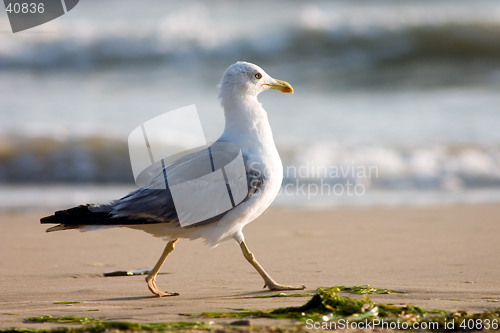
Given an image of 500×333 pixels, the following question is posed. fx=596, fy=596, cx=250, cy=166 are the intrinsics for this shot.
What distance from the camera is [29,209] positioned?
716 cm

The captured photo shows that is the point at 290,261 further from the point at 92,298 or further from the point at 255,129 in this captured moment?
the point at 92,298

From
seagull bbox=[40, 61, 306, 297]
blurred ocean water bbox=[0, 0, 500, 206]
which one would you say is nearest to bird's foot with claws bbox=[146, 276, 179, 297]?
seagull bbox=[40, 61, 306, 297]

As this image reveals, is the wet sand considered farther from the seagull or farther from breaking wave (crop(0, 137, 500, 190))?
breaking wave (crop(0, 137, 500, 190))

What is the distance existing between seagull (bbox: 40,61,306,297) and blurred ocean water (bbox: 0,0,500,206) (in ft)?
11.4

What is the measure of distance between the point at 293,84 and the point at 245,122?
11819 mm

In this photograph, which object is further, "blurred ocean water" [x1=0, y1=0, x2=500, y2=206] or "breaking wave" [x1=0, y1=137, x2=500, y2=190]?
"blurred ocean water" [x1=0, y1=0, x2=500, y2=206]

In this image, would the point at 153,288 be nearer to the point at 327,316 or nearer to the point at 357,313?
the point at 327,316

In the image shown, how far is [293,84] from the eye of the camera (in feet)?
52.1

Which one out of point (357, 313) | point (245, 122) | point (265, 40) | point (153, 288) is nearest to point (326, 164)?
point (245, 122)

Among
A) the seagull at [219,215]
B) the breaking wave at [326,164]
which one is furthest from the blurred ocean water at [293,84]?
the seagull at [219,215]

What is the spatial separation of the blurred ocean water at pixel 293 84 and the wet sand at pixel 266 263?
1.54 meters

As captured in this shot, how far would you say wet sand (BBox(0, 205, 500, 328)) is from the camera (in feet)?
11.2

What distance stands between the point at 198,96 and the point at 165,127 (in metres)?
3.89

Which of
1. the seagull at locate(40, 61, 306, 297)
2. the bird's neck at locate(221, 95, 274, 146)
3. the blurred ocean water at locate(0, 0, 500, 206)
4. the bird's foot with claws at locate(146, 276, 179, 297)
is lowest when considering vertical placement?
the bird's foot with claws at locate(146, 276, 179, 297)
